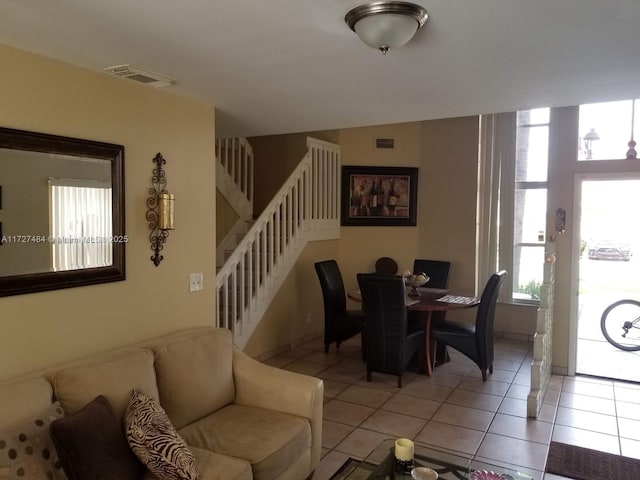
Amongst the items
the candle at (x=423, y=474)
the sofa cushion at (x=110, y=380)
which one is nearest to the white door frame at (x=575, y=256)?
the candle at (x=423, y=474)

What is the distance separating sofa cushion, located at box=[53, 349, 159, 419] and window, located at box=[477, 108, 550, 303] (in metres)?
4.80

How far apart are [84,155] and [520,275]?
5.35m

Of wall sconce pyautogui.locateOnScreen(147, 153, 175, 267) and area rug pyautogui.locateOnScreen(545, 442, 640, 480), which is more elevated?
wall sconce pyautogui.locateOnScreen(147, 153, 175, 267)

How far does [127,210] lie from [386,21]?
73.6 inches

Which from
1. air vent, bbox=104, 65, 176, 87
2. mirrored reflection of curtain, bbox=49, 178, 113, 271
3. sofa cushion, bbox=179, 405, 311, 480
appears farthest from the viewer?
air vent, bbox=104, 65, 176, 87

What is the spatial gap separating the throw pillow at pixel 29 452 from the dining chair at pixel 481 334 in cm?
358

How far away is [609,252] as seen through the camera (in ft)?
16.8

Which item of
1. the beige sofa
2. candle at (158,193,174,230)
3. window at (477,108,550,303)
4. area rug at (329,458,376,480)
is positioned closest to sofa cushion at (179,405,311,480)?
the beige sofa

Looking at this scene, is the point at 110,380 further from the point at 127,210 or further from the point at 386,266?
the point at 386,266

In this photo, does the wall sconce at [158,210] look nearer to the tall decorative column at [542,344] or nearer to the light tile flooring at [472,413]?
the light tile flooring at [472,413]

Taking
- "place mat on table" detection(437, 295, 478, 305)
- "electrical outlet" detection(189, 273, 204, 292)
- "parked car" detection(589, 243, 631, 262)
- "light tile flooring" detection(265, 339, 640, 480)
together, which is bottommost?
"light tile flooring" detection(265, 339, 640, 480)

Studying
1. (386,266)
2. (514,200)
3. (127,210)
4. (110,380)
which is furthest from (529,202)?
(110,380)

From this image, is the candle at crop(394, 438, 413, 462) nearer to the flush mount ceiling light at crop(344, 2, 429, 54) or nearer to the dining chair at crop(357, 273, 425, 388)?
the flush mount ceiling light at crop(344, 2, 429, 54)

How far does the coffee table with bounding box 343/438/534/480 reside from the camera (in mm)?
2207
